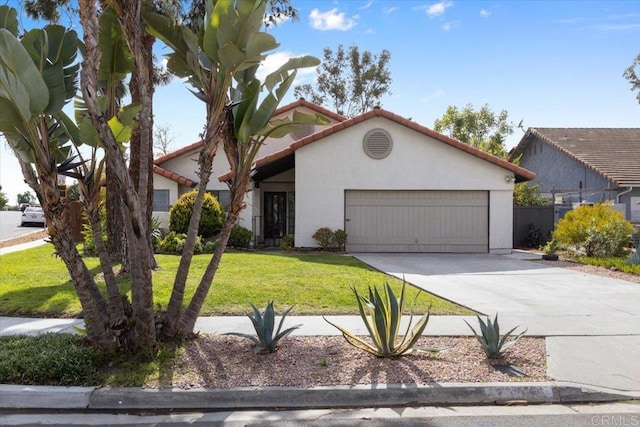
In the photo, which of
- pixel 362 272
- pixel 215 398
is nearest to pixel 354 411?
pixel 215 398

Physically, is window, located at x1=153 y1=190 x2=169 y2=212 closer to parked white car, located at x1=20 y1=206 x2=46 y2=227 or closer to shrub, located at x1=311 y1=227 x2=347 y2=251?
shrub, located at x1=311 y1=227 x2=347 y2=251

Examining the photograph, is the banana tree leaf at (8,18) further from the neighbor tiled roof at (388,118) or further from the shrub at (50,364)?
the neighbor tiled roof at (388,118)

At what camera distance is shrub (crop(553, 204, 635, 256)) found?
51.2 feet

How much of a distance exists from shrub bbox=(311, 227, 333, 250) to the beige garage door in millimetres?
801

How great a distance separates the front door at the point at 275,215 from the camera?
21.6m

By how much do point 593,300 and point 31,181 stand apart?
941cm

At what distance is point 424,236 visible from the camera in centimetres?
1792

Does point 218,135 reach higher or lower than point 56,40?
lower

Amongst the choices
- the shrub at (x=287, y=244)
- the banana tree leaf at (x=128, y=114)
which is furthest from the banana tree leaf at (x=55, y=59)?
the shrub at (x=287, y=244)

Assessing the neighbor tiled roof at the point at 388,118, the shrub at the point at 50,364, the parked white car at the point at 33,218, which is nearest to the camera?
the shrub at the point at 50,364

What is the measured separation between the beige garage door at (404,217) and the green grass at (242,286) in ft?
10.7

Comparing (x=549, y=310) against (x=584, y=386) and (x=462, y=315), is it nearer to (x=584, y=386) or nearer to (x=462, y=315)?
(x=462, y=315)

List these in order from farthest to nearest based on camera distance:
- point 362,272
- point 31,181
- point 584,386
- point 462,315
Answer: point 362,272
point 462,315
point 31,181
point 584,386

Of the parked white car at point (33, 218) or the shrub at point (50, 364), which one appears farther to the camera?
the parked white car at point (33, 218)
